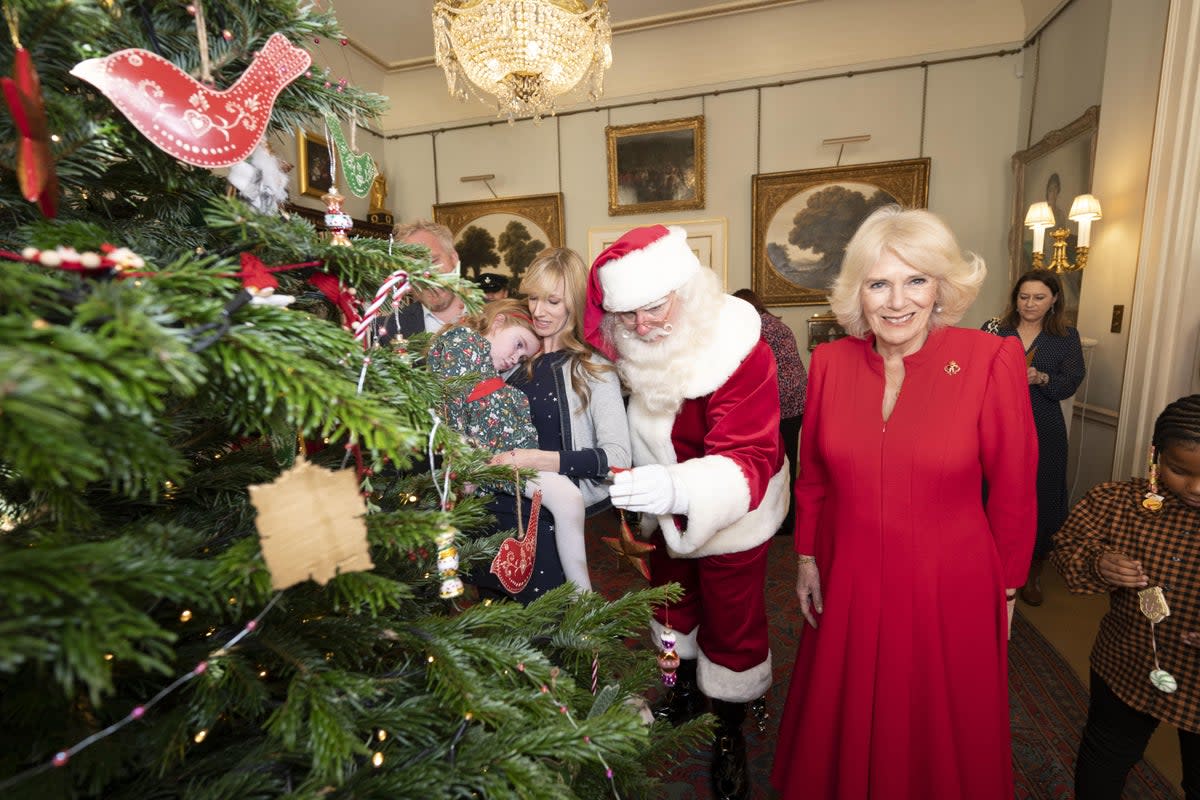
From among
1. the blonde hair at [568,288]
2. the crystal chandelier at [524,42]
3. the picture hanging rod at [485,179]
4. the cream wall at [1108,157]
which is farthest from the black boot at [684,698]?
the picture hanging rod at [485,179]

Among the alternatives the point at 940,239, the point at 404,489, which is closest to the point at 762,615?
the point at 940,239

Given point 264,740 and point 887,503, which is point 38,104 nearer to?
point 264,740

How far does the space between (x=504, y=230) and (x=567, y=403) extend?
5436 millimetres

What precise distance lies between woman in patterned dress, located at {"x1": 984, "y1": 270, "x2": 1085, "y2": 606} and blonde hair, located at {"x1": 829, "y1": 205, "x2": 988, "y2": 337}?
2.23m

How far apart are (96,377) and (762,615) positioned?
2069 mm

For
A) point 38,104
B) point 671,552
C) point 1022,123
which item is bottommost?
point 671,552

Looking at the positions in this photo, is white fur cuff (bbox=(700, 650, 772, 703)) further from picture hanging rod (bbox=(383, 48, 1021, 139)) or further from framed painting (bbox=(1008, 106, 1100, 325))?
picture hanging rod (bbox=(383, 48, 1021, 139))

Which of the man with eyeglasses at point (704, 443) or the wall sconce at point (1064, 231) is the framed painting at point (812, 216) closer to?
the wall sconce at point (1064, 231)

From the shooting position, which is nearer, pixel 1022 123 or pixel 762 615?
pixel 762 615

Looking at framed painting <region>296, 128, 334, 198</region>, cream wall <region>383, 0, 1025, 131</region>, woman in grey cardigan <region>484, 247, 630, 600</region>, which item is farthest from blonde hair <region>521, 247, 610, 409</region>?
framed painting <region>296, 128, 334, 198</region>

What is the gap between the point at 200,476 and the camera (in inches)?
30.7

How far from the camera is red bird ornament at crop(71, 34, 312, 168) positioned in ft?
1.76

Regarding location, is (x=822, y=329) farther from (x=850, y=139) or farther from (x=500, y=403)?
(x=500, y=403)

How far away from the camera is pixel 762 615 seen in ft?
6.63
